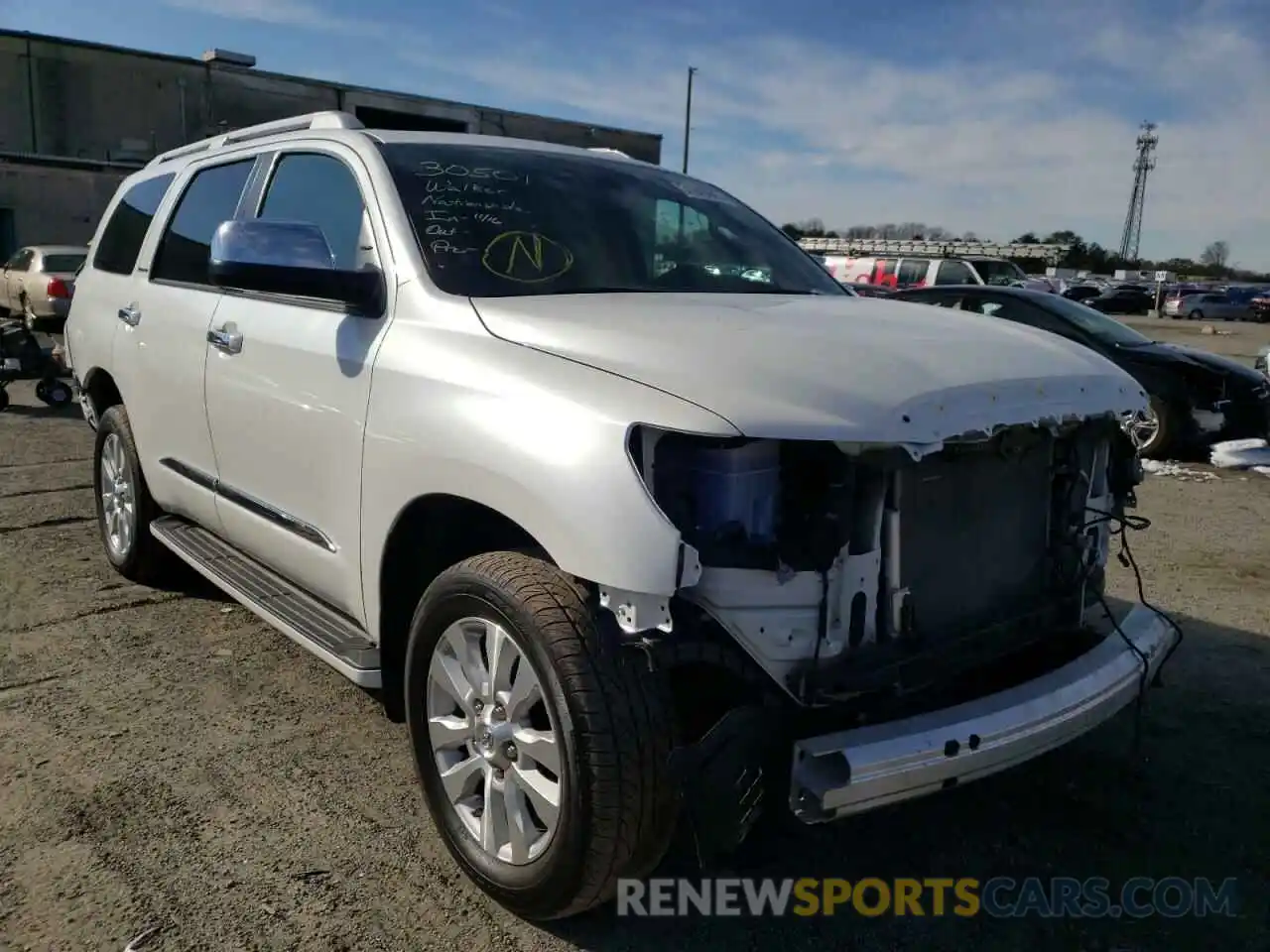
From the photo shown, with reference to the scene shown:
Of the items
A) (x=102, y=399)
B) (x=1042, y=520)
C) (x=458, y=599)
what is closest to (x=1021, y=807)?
(x=1042, y=520)

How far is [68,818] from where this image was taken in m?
3.02

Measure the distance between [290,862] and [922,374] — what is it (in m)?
2.06

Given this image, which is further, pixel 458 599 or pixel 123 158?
pixel 123 158

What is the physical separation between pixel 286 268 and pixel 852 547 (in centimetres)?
172

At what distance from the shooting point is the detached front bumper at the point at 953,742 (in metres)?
2.20

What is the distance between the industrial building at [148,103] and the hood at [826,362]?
102ft

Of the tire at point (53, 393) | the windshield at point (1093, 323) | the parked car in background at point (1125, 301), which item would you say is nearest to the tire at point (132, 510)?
the tire at point (53, 393)

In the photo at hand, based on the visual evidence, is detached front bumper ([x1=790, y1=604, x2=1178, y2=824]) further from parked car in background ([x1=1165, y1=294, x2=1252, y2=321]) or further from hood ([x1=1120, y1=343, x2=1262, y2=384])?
A: parked car in background ([x1=1165, y1=294, x2=1252, y2=321])

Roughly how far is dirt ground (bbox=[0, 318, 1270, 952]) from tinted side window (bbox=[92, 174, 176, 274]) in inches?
63.9

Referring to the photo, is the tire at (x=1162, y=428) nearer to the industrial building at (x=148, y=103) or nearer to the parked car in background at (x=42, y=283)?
the parked car in background at (x=42, y=283)

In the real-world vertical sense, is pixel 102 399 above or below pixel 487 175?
below

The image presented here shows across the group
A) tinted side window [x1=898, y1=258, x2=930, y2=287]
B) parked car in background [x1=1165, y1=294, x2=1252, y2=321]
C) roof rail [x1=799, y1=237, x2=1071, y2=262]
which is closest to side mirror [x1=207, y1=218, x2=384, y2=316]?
tinted side window [x1=898, y1=258, x2=930, y2=287]

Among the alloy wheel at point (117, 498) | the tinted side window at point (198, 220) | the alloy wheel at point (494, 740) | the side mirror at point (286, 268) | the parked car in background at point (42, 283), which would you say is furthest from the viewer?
the parked car in background at point (42, 283)

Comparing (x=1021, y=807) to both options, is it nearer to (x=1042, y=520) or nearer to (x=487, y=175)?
(x=1042, y=520)
